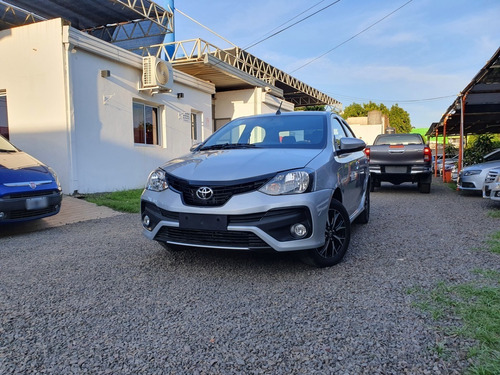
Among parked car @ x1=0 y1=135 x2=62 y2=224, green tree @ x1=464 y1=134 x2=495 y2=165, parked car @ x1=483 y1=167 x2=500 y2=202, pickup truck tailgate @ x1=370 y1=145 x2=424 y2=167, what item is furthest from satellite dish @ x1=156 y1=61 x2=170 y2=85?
green tree @ x1=464 y1=134 x2=495 y2=165

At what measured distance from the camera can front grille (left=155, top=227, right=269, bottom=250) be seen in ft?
10.7

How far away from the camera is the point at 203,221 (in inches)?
130

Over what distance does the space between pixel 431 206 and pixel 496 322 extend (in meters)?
6.28

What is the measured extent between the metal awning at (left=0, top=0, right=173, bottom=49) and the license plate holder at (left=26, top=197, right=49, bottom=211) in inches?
360

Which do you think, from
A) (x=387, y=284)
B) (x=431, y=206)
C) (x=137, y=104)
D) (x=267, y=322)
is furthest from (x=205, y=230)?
(x=137, y=104)

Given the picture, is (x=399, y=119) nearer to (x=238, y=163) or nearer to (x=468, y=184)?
(x=468, y=184)

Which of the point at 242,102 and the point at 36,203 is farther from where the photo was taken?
the point at 242,102

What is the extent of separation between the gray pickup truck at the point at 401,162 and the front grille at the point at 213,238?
735 cm

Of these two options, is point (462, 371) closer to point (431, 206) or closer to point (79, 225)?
point (79, 225)

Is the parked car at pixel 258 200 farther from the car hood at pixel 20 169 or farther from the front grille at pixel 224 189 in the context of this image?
the car hood at pixel 20 169

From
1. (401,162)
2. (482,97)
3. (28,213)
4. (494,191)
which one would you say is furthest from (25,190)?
(482,97)

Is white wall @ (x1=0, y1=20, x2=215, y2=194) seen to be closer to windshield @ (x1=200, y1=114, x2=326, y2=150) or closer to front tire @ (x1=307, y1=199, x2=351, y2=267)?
windshield @ (x1=200, y1=114, x2=326, y2=150)

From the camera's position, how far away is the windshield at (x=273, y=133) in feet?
13.8

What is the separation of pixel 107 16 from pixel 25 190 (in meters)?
11.1
